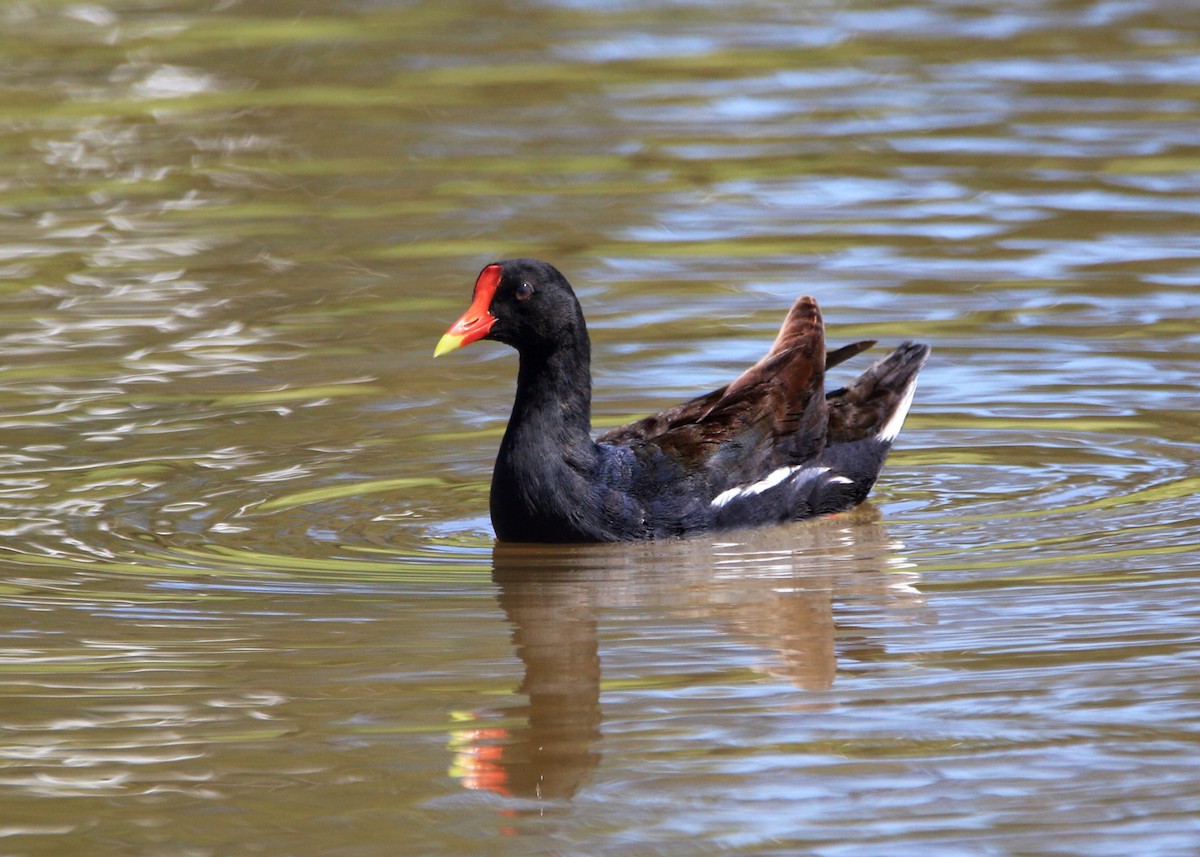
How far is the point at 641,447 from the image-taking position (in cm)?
684

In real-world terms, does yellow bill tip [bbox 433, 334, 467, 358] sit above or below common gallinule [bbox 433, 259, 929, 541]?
above

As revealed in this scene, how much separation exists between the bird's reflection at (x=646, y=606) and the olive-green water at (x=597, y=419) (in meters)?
0.02

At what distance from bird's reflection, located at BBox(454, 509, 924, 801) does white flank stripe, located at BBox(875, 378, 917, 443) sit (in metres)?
0.36

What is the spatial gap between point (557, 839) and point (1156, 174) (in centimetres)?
796

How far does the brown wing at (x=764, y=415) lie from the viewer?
6887mm

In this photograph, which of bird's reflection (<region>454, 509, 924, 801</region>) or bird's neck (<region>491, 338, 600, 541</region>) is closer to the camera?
bird's reflection (<region>454, 509, 924, 801</region>)

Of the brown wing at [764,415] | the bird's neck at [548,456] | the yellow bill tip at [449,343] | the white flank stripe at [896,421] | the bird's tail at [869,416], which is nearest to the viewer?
the yellow bill tip at [449,343]

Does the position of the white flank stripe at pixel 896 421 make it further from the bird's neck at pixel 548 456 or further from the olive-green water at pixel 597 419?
the bird's neck at pixel 548 456

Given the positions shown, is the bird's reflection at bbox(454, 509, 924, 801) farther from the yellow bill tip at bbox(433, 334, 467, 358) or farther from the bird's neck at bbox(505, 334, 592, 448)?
the yellow bill tip at bbox(433, 334, 467, 358)

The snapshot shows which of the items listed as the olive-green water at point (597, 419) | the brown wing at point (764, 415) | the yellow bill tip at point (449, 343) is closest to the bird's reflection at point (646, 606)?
the olive-green water at point (597, 419)

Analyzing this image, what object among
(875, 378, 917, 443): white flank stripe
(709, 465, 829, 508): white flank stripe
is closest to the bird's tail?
(875, 378, 917, 443): white flank stripe

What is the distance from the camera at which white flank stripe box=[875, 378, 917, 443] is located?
7.36 meters

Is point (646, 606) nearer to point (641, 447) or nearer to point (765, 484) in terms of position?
point (641, 447)

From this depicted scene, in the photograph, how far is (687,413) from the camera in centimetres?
700
